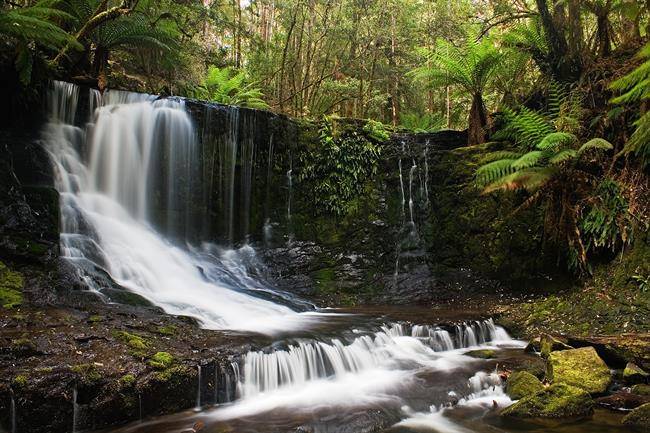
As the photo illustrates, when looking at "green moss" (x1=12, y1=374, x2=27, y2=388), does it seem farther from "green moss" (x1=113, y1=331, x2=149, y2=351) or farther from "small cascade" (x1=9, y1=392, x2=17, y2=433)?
"green moss" (x1=113, y1=331, x2=149, y2=351)

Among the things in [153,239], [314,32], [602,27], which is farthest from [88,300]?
[314,32]

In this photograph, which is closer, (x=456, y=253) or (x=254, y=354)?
(x=254, y=354)

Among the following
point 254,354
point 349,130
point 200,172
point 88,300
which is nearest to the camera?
point 254,354

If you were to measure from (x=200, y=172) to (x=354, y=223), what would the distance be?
11.2 feet

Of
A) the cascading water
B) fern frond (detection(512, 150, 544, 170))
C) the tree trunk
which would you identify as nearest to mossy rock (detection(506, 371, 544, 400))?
the cascading water

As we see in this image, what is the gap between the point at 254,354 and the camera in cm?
466

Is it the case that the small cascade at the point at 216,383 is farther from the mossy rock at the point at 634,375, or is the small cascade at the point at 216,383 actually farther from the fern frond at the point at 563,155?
the fern frond at the point at 563,155

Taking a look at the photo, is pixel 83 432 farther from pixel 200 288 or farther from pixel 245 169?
pixel 245 169

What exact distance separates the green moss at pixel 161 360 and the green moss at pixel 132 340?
0.21 metres

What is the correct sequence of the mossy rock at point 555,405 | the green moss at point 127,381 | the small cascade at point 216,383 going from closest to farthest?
the green moss at point 127,381 < the mossy rock at point 555,405 < the small cascade at point 216,383

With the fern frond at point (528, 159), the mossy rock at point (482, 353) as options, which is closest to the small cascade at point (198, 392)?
the mossy rock at point (482, 353)

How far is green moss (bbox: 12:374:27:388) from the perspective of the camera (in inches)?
136

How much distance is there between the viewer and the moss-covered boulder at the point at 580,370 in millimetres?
4363

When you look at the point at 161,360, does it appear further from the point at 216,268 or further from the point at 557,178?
the point at 557,178
